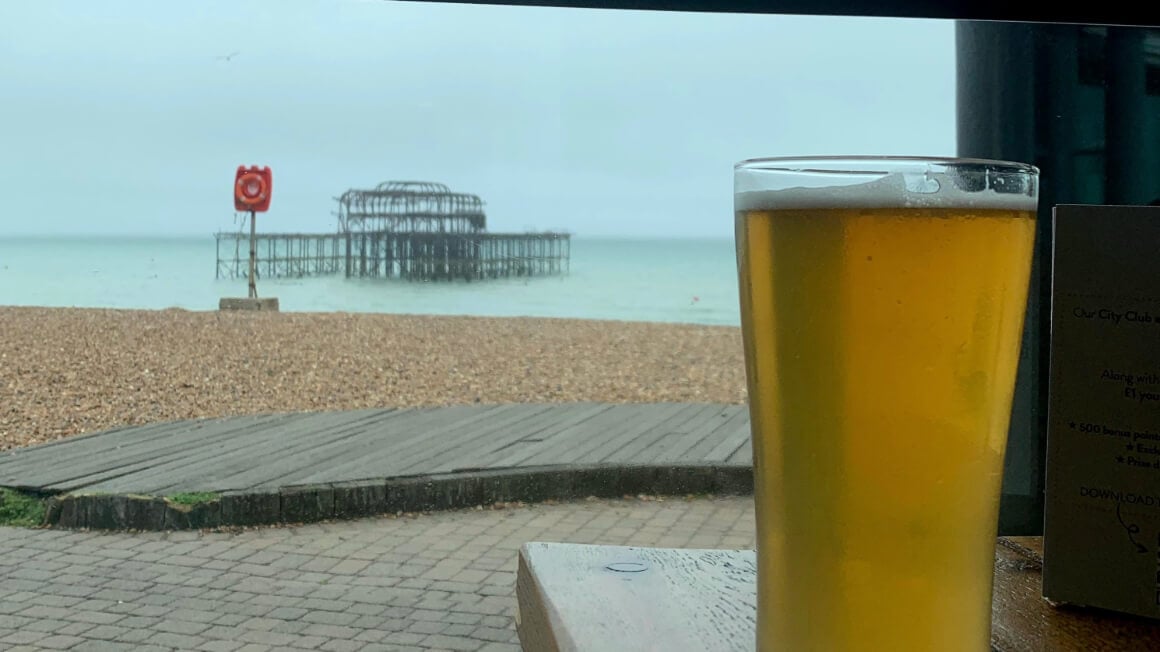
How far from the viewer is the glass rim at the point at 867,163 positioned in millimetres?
419

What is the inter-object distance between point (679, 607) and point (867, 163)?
32cm

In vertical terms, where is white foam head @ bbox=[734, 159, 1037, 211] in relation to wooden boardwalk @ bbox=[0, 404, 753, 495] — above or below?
above

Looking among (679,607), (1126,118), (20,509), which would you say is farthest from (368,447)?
(679,607)

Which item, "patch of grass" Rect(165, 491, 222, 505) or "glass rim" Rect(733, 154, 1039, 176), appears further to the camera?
"patch of grass" Rect(165, 491, 222, 505)

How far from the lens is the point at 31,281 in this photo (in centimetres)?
2620

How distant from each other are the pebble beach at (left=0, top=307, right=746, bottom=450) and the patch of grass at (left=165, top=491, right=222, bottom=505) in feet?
6.04

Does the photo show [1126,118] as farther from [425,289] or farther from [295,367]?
[425,289]

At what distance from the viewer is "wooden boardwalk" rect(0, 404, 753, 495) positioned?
3.76 m

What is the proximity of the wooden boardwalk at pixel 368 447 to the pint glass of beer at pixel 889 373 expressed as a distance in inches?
133

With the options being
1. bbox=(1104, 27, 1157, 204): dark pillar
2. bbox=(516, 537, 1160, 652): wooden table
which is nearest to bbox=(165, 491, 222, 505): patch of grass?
bbox=(1104, 27, 1157, 204): dark pillar

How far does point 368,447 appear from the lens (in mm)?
4324

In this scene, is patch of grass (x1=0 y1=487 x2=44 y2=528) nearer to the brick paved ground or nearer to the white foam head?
the brick paved ground

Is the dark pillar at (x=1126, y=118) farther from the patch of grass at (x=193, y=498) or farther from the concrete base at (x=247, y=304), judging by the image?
the concrete base at (x=247, y=304)

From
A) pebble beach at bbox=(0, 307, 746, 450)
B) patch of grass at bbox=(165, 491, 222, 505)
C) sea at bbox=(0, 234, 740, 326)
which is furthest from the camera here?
sea at bbox=(0, 234, 740, 326)
